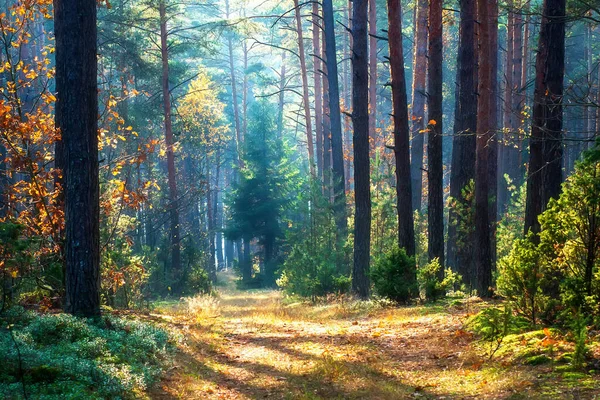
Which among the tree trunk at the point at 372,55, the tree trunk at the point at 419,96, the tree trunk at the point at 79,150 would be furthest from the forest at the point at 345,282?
the tree trunk at the point at 372,55

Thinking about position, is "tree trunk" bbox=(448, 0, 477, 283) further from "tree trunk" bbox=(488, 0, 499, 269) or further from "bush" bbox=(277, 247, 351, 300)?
"bush" bbox=(277, 247, 351, 300)

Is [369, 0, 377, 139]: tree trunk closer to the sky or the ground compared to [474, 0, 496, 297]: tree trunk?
closer to the sky

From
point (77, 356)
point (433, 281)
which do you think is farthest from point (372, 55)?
point (77, 356)

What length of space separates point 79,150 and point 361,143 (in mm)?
9234

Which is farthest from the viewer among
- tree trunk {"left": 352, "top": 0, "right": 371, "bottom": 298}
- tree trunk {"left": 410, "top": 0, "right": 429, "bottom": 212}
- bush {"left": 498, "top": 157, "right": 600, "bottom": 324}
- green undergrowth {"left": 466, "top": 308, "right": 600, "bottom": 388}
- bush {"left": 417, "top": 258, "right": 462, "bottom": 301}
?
tree trunk {"left": 410, "top": 0, "right": 429, "bottom": 212}

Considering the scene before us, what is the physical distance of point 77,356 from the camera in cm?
648

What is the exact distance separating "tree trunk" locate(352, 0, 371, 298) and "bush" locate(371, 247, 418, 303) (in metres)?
2.30

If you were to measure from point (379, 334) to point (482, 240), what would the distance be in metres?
4.01

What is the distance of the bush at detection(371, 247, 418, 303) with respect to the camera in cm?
1349

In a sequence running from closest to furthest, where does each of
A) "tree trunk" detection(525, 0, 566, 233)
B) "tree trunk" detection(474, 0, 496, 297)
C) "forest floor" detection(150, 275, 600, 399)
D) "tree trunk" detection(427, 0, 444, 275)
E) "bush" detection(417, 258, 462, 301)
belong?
"forest floor" detection(150, 275, 600, 399)
"tree trunk" detection(525, 0, 566, 233)
"tree trunk" detection(474, 0, 496, 297)
"bush" detection(417, 258, 462, 301)
"tree trunk" detection(427, 0, 444, 275)

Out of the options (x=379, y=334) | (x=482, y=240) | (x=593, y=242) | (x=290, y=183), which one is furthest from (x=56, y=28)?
(x=290, y=183)

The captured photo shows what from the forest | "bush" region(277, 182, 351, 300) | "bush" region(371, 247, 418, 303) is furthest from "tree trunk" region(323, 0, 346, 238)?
"bush" region(371, 247, 418, 303)

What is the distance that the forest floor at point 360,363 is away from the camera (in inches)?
252

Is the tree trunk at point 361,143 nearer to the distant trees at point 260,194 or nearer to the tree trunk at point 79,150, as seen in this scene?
the tree trunk at point 79,150
